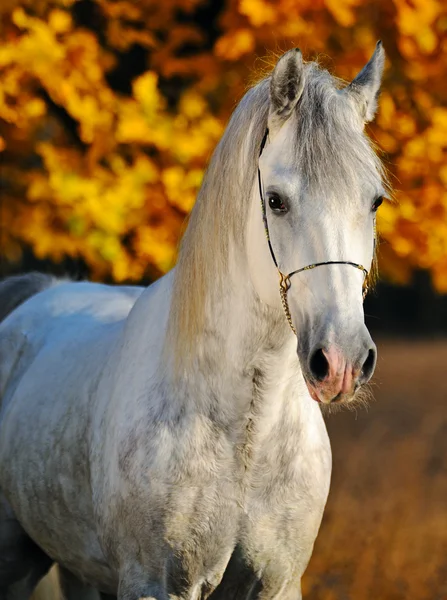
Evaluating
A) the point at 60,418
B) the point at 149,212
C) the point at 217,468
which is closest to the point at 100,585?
the point at 60,418

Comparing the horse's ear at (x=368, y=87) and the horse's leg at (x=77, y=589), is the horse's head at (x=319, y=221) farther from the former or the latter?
the horse's leg at (x=77, y=589)

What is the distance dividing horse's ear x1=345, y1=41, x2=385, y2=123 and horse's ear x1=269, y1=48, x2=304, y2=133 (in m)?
0.22

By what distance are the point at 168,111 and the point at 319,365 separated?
3509mm

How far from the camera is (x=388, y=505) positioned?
9156 mm

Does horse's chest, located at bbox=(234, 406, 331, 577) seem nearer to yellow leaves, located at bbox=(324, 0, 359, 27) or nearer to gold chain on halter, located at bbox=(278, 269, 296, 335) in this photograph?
gold chain on halter, located at bbox=(278, 269, 296, 335)

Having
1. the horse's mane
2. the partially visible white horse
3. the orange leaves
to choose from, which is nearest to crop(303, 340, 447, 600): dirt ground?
the orange leaves

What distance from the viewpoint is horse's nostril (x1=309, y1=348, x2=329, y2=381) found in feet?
9.02

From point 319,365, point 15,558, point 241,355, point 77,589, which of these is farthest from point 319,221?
point 77,589

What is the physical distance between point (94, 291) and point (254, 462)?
1.66 m

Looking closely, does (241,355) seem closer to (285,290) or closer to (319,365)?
(285,290)

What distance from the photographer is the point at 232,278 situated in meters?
3.22

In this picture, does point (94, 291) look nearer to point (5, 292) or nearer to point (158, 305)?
point (5, 292)

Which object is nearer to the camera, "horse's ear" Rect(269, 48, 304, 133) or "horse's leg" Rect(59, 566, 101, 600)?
"horse's ear" Rect(269, 48, 304, 133)

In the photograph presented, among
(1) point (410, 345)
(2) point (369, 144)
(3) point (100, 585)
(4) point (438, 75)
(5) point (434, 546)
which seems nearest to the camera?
(2) point (369, 144)
